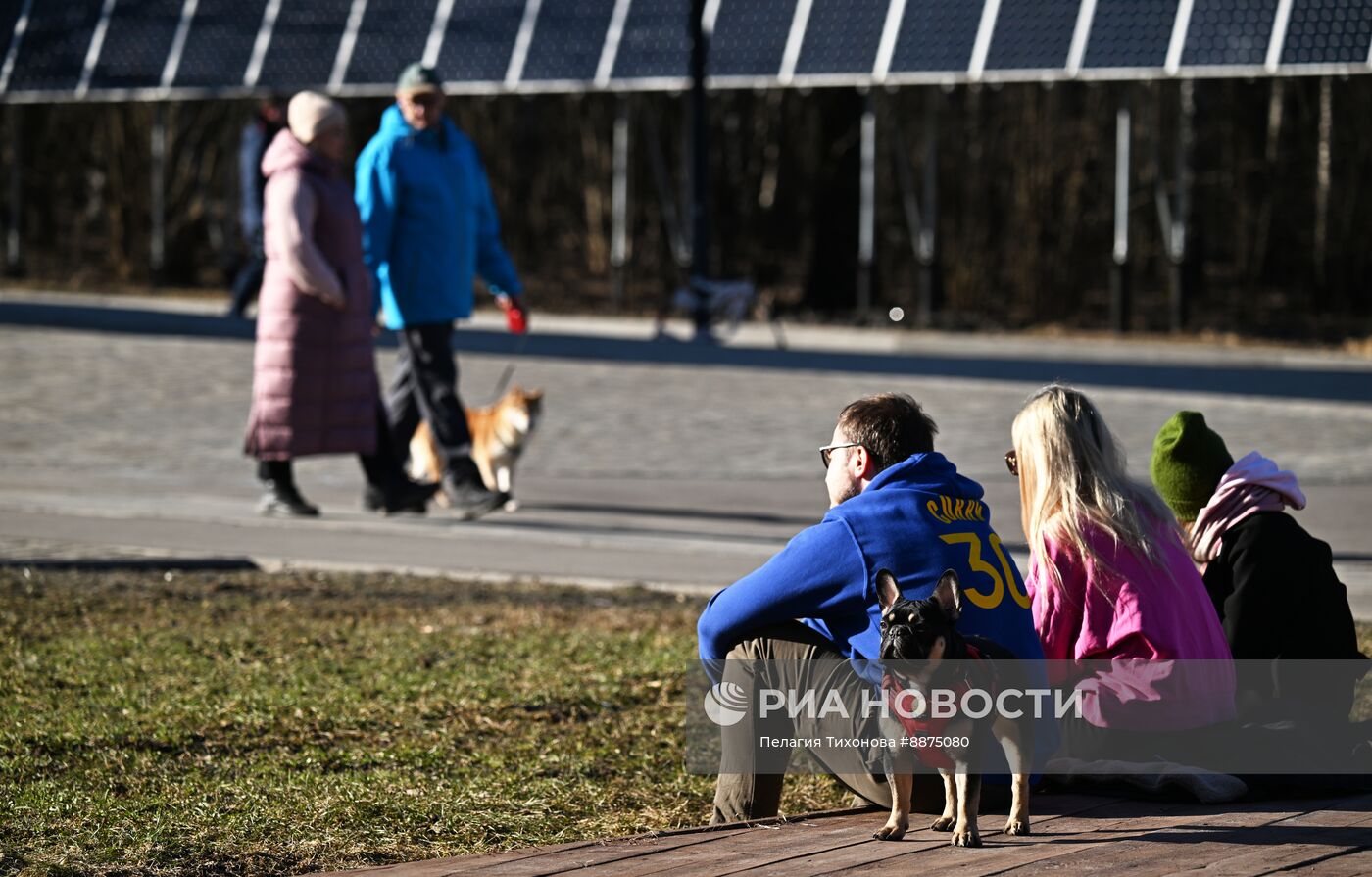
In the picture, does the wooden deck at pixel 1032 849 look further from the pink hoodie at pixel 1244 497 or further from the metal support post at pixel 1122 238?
the metal support post at pixel 1122 238

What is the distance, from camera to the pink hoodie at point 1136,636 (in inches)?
188

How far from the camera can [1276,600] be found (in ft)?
16.9

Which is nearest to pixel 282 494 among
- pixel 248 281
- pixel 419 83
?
pixel 419 83

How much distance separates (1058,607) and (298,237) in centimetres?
588

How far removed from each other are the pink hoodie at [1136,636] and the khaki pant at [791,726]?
0.52 metres

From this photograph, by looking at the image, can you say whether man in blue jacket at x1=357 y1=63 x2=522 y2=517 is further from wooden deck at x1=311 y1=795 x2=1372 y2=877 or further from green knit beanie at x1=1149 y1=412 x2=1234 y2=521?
wooden deck at x1=311 y1=795 x2=1372 y2=877

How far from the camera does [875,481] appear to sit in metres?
4.45

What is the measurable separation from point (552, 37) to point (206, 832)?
18.4 m

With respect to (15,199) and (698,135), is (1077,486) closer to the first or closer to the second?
(698,135)

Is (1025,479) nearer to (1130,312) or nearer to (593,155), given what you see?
(1130,312)

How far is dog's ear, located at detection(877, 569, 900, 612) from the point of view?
13.6 ft

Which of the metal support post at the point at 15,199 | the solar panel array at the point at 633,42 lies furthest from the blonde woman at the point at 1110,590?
the metal support post at the point at 15,199

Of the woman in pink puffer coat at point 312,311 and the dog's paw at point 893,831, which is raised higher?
the woman in pink puffer coat at point 312,311

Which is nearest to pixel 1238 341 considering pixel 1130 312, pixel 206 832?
pixel 1130 312
